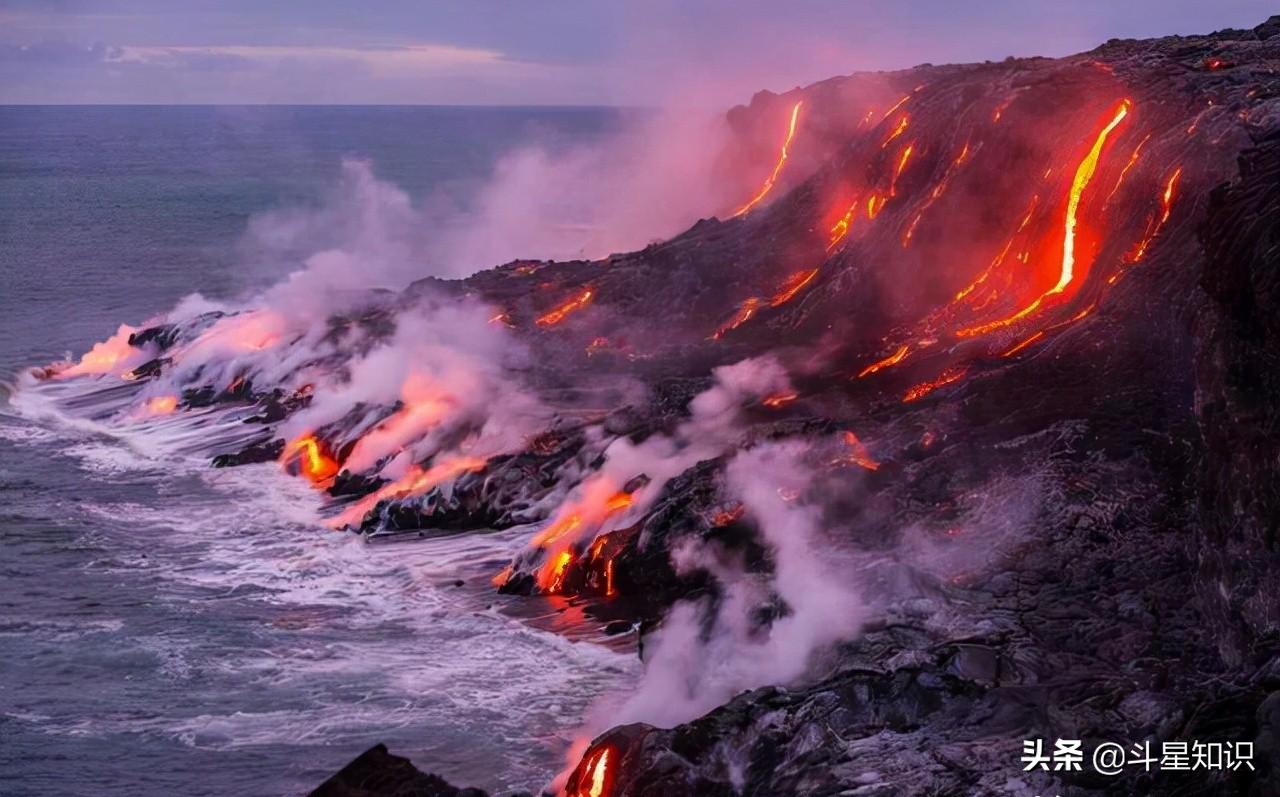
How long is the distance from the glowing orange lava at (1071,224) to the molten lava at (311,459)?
15.4m

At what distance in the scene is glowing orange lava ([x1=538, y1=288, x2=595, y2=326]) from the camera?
39719mm

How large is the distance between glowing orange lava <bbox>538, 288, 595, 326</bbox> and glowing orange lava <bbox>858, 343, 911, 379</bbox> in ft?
37.6

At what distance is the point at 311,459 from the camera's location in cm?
3534

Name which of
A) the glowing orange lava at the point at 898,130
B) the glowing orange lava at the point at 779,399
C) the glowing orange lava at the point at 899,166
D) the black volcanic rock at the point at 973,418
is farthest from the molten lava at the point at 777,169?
the glowing orange lava at the point at 779,399

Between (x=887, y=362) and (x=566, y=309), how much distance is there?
12.4 meters

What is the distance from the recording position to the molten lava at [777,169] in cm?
4356

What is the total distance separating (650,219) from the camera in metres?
56.9

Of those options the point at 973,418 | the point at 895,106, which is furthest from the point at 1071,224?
the point at 895,106

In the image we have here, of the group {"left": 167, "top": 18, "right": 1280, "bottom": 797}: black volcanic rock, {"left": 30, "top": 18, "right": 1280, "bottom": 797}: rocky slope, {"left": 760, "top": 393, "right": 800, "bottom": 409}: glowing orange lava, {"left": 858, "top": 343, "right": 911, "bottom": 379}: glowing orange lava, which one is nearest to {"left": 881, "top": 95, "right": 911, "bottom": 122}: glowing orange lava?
{"left": 30, "top": 18, "right": 1280, "bottom": 797}: rocky slope

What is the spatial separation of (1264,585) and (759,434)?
10776mm

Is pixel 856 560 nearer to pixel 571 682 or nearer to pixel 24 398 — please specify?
pixel 571 682

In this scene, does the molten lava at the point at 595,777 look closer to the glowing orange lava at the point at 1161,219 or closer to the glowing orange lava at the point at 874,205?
the glowing orange lava at the point at 1161,219

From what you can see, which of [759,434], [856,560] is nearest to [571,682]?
[856,560]

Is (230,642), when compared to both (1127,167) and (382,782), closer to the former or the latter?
(382,782)
